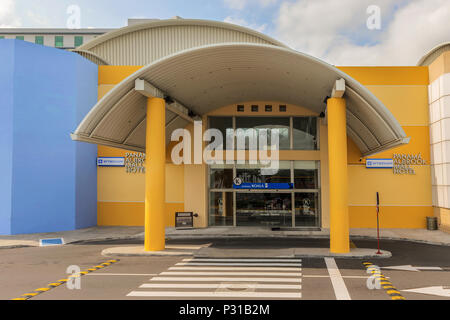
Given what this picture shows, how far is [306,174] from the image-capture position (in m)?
22.2

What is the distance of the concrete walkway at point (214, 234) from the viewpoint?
703 inches

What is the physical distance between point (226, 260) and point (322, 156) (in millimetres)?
10660

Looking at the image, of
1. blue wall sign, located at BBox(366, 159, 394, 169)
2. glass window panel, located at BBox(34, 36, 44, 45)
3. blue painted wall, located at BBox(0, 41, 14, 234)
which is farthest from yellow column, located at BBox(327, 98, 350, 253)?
glass window panel, located at BBox(34, 36, 44, 45)

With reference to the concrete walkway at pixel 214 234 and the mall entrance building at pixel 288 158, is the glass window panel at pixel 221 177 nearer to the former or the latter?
the mall entrance building at pixel 288 158

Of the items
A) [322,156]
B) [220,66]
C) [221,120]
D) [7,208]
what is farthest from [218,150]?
[7,208]

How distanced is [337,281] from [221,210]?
41.8 ft

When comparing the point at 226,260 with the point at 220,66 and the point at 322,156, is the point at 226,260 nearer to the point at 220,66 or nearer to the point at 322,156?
the point at 220,66

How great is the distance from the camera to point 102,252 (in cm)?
1462

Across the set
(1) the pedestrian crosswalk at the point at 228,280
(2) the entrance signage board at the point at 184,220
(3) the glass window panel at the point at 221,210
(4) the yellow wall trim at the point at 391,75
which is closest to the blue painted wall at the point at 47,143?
(2) the entrance signage board at the point at 184,220

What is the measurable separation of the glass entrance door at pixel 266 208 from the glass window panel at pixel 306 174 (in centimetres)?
95

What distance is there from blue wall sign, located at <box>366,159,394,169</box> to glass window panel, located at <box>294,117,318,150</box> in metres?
3.04

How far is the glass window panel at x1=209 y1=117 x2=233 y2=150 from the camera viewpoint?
2275 cm

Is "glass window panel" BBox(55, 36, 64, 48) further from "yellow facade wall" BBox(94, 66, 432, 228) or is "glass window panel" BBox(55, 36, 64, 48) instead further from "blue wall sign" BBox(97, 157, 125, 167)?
"yellow facade wall" BBox(94, 66, 432, 228)

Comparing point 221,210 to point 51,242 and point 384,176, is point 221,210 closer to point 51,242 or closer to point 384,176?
point 51,242
